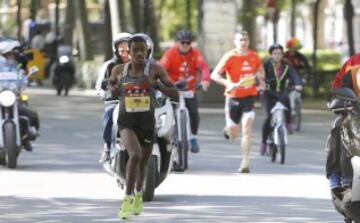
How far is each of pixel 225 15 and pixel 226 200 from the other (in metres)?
19.2

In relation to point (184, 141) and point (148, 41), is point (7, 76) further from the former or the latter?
point (148, 41)

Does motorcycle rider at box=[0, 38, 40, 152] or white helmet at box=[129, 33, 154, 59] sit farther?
motorcycle rider at box=[0, 38, 40, 152]

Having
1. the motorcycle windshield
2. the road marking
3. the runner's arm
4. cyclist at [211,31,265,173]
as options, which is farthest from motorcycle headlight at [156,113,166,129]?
the road marking

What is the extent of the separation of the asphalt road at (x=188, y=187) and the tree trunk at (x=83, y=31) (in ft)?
64.4

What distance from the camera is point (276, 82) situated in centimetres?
1878

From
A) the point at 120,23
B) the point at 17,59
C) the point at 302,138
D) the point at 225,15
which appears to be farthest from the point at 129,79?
the point at 120,23

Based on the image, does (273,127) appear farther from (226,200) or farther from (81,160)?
(226,200)

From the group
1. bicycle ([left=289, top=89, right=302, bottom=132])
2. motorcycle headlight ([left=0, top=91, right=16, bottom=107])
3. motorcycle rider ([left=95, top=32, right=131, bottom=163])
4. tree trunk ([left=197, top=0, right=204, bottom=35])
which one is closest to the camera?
motorcycle rider ([left=95, top=32, right=131, bottom=163])

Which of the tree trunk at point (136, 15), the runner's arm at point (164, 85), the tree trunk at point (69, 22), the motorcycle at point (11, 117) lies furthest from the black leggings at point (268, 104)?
the tree trunk at point (69, 22)

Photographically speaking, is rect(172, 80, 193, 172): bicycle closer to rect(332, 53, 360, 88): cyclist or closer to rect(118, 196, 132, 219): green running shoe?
rect(118, 196, 132, 219): green running shoe

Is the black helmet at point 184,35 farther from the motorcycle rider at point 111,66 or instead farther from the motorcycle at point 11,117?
the motorcycle rider at point 111,66

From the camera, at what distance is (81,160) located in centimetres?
1831

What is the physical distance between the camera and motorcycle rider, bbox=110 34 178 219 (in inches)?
457

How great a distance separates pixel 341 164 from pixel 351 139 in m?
0.35
